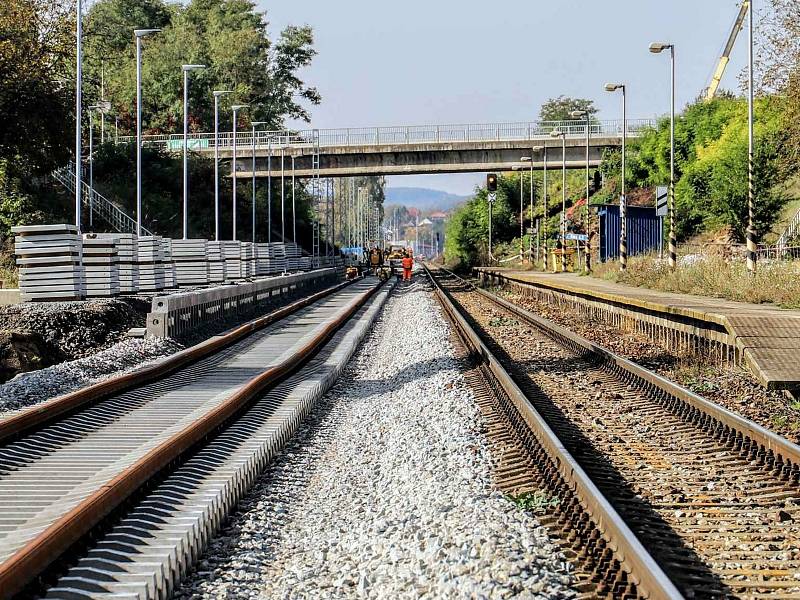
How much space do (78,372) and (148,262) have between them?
14.1m

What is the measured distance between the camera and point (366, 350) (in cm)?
2116

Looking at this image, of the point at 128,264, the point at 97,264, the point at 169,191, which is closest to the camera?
the point at 97,264

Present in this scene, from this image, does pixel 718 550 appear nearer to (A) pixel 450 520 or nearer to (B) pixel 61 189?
(A) pixel 450 520

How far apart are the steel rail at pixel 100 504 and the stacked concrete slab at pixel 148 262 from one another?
55.3 ft

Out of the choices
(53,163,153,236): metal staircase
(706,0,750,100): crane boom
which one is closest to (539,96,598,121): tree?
(706,0,750,100): crane boom

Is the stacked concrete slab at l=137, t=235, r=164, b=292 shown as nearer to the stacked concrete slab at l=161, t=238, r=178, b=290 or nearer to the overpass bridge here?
the stacked concrete slab at l=161, t=238, r=178, b=290

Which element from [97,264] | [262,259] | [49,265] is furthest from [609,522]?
[262,259]

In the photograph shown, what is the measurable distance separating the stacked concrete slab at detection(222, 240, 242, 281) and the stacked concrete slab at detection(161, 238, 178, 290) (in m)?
11.1

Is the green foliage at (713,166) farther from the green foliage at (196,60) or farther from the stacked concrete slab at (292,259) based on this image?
the green foliage at (196,60)

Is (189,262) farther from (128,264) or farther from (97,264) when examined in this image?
(97,264)

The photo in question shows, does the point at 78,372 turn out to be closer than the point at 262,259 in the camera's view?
Yes

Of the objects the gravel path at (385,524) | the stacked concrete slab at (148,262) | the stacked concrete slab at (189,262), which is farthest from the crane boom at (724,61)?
the gravel path at (385,524)

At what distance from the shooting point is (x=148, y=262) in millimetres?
29250

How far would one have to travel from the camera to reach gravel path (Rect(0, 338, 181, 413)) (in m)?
13.4
